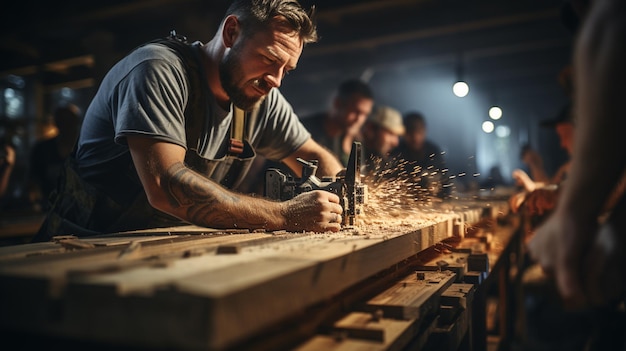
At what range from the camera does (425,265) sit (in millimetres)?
2422

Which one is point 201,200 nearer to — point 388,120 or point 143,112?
point 143,112

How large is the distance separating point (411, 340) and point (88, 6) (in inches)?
257

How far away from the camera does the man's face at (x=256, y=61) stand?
109 inches

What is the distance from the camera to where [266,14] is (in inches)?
108

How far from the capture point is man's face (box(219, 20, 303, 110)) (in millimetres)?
2775

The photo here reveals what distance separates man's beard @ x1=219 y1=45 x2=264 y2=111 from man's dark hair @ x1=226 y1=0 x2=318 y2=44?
0.14 meters

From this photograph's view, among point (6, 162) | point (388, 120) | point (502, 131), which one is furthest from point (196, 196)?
point (502, 131)

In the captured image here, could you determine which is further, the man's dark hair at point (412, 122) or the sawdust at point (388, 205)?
the man's dark hair at point (412, 122)

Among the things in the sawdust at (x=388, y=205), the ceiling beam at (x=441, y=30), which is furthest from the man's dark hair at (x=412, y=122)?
the sawdust at (x=388, y=205)

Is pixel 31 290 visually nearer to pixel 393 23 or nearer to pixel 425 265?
pixel 425 265

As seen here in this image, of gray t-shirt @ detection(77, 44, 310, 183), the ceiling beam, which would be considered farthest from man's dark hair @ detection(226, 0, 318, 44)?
the ceiling beam

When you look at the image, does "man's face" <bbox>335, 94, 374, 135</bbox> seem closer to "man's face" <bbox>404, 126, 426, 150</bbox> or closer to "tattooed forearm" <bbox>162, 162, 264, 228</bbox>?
"man's face" <bbox>404, 126, 426, 150</bbox>

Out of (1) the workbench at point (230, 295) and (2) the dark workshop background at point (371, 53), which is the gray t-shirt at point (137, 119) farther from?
(2) the dark workshop background at point (371, 53)

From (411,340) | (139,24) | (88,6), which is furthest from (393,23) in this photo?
(411,340)
